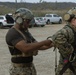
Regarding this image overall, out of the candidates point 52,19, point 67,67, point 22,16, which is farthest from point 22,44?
point 52,19

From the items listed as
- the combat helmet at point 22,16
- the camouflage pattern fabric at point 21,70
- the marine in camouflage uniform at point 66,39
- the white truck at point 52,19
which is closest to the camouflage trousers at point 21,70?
the camouflage pattern fabric at point 21,70

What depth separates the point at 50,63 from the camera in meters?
9.92

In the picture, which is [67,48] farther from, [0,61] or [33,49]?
[0,61]

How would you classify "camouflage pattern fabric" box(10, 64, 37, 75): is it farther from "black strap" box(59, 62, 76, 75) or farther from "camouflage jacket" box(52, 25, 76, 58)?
"camouflage jacket" box(52, 25, 76, 58)

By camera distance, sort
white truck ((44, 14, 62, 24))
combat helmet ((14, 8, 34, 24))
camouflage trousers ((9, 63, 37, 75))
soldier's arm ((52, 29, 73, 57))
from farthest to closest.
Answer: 1. white truck ((44, 14, 62, 24))
2. camouflage trousers ((9, 63, 37, 75))
3. combat helmet ((14, 8, 34, 24))
4. soldier's arm ((52, 29, 73, 57))

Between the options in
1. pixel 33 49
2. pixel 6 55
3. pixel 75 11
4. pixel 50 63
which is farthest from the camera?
pixel 6 55

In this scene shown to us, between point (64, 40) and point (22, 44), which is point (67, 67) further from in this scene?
point (22, 44)

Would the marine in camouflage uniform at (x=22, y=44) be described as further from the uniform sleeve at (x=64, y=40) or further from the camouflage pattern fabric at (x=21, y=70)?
the uniform sleeve at (x=64, y=40)

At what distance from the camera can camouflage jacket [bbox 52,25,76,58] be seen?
3578mm

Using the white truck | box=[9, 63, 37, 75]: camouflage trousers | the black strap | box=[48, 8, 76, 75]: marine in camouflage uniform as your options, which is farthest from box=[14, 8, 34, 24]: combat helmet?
the white truck

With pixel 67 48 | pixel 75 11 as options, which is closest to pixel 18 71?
→ pixel 67 48

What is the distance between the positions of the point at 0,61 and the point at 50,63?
1.85m

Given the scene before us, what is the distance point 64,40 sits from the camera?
361 centimetres

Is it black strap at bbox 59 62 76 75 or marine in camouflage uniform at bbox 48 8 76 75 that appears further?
black strap at bbox 59 62 76 75
